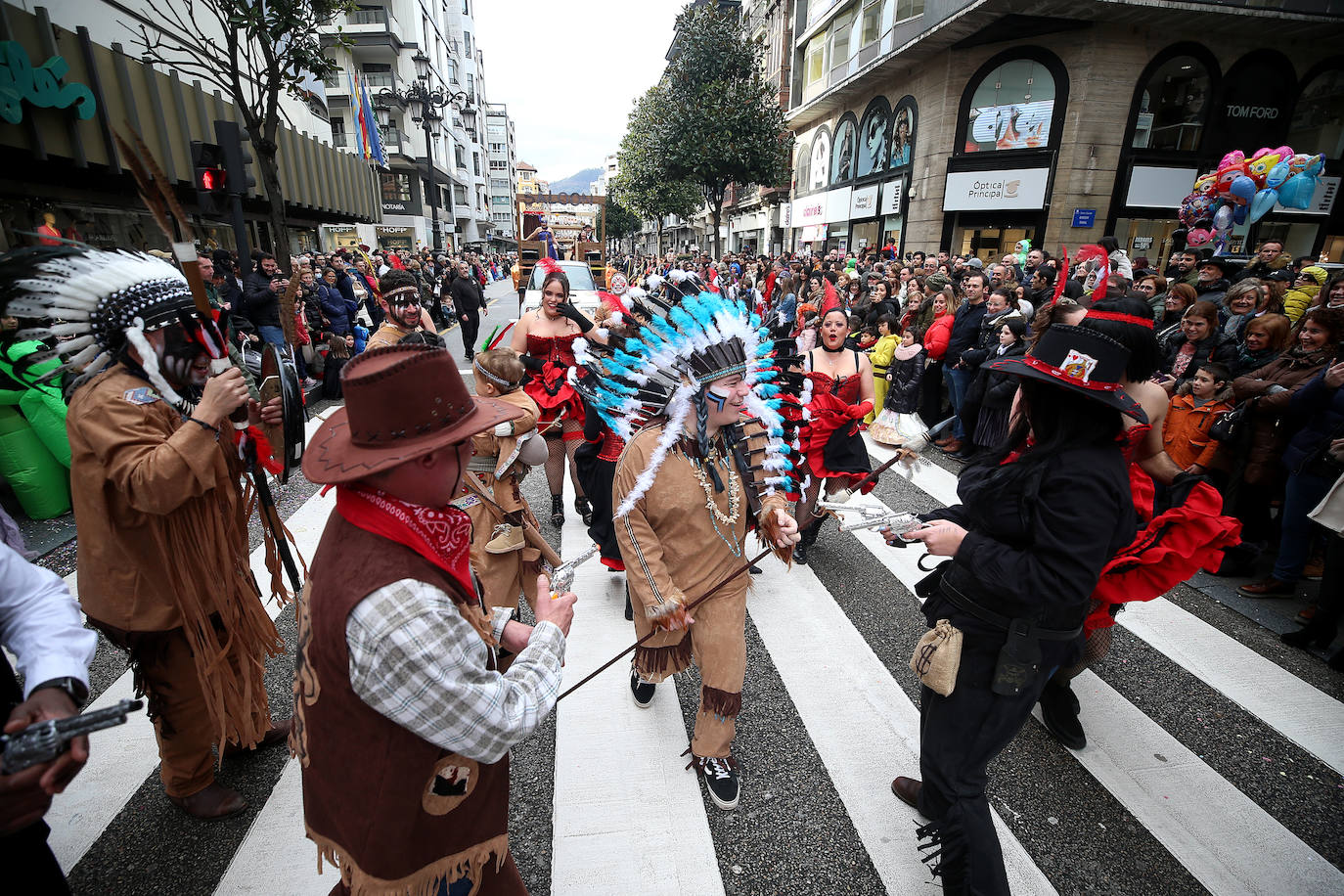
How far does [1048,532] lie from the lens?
68.9 inches

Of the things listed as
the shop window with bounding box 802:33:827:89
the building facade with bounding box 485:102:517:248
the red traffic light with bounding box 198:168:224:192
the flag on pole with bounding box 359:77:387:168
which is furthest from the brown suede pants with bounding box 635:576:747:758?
the building facade with bounding box 485:102:517:248

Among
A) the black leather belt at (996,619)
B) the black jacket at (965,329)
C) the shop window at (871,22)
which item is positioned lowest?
the black leather belt at (996,619)

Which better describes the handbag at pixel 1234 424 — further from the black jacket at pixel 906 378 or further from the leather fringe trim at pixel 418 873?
the leather fringe trim at pixel 418 873

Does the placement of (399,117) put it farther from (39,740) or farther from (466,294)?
(39,740)

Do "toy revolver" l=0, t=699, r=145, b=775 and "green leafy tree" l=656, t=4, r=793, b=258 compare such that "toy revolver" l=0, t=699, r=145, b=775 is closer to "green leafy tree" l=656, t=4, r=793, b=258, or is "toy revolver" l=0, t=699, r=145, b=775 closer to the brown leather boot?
the brown leather boot

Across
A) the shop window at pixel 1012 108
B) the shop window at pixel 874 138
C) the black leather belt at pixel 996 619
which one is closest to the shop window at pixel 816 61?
the shop window at pixel 874 138

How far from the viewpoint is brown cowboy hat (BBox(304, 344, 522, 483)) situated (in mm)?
1299

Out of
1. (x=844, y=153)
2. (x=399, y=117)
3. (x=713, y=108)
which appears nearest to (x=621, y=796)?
(x=713, y=108)

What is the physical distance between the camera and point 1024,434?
85.1 inches

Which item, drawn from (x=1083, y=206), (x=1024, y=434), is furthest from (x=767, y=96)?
(x=1024, y=434)

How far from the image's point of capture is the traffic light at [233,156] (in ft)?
16.4

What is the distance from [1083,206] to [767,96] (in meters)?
11.6

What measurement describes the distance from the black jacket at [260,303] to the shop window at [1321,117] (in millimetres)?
24798

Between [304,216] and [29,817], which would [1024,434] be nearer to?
[29,817]
